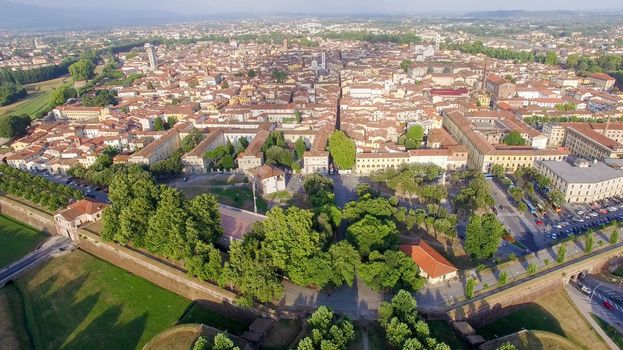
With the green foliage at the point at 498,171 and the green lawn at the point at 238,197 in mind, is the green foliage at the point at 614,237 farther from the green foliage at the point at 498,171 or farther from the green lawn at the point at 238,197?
the green lawn at the point at 238,197

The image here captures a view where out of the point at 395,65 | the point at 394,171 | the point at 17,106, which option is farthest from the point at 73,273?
the point at 395,65

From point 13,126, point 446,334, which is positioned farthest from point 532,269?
point 13,126

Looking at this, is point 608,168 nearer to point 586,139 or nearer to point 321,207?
point 586,139

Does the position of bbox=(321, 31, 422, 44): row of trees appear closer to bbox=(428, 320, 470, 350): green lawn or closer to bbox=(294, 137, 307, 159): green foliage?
bbox=(294, 137, 307, 159): green foliage

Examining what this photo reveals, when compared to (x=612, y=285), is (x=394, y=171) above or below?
above

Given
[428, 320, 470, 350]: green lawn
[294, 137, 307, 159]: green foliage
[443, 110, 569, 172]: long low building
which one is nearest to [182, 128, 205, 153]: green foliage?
[294, 137, 307, 159]: green foliage

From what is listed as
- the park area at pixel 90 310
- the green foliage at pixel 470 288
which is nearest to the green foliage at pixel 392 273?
the green foliage at pixel 470 288
